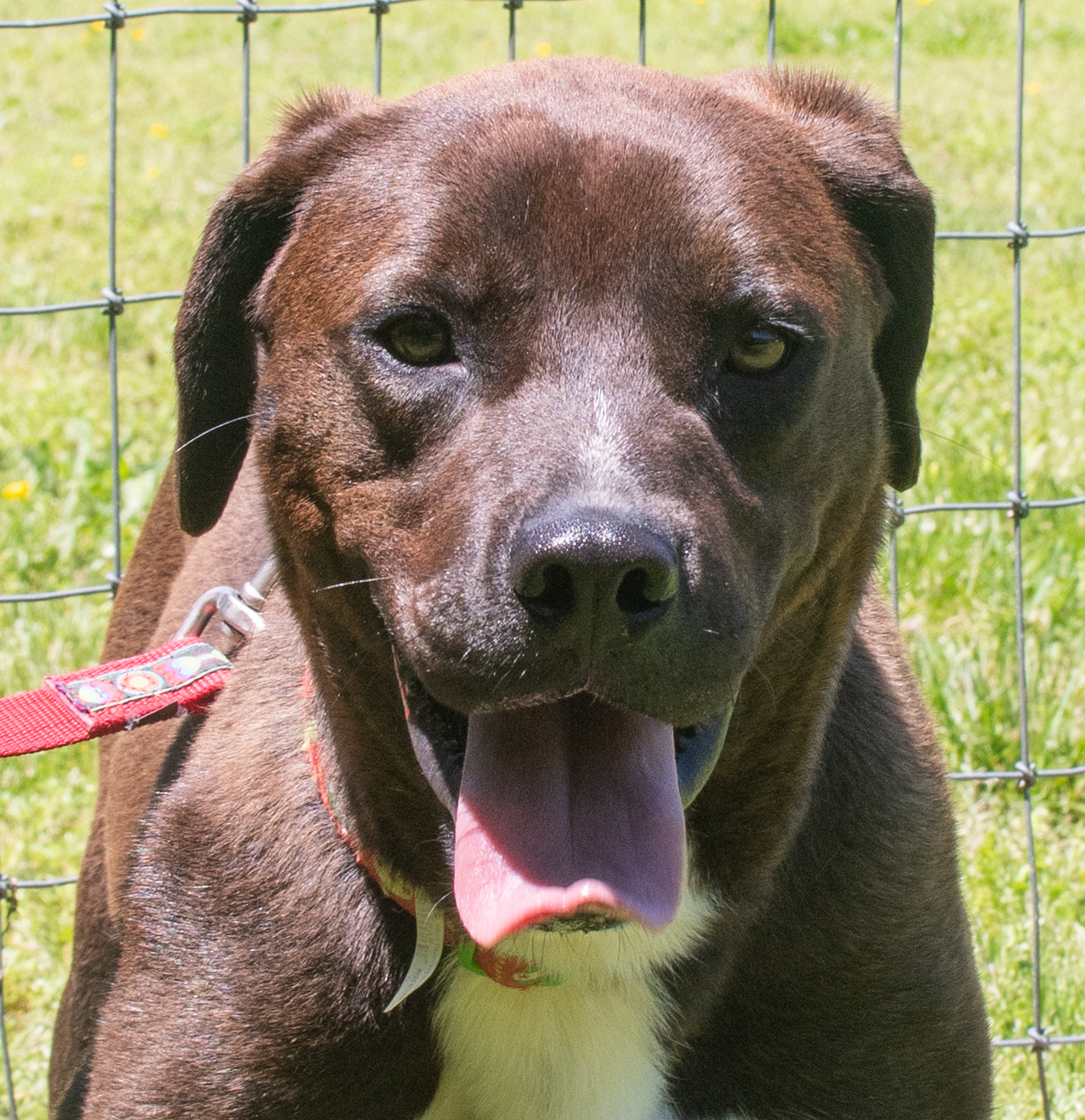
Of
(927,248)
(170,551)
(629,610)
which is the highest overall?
(927,248)

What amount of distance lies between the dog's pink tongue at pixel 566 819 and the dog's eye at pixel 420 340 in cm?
50

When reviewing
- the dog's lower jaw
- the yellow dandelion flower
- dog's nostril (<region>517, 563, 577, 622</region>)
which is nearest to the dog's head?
dog's nostril (<region>517, 563, 577, 622</region>)

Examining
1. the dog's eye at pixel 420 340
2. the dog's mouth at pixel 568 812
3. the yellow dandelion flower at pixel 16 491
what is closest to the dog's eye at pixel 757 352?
the dog's eye at pixel 420 340

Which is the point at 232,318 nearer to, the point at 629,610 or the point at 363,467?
the point at 363,467

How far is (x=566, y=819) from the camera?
2.16m

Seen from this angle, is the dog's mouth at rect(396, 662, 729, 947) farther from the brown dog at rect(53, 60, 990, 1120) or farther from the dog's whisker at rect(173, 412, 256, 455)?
the dog's whisker at rect(173, 412, 256, 455)

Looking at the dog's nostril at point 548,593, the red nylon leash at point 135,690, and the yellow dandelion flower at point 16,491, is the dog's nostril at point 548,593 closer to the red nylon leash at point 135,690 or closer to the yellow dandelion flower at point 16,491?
A: the red nylon leash at point 135,690

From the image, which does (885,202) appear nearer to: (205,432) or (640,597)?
(640,597)

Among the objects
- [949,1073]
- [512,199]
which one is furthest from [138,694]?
[949,1073]

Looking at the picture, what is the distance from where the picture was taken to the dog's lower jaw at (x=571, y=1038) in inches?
99.7

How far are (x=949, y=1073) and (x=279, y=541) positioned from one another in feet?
4.50

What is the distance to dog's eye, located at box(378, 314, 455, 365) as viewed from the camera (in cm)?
229

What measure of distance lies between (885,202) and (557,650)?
3.48ft

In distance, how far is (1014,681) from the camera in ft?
13.9
